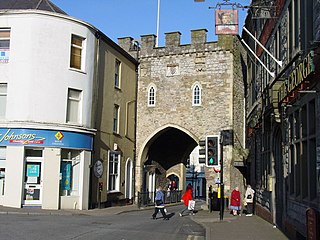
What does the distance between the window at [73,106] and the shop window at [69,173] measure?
5.34ft

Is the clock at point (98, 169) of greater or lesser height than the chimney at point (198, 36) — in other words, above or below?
below

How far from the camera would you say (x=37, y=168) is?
20.9 meters

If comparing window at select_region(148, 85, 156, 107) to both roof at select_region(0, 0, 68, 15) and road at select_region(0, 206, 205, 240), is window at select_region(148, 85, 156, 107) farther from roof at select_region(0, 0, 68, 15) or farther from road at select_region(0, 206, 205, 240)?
road at select_region(0, 206, 205, 240)

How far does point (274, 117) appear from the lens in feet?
46.4

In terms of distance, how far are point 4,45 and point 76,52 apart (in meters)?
3.44

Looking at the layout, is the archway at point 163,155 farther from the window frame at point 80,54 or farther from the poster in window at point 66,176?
Result: the window frame at point 80,54

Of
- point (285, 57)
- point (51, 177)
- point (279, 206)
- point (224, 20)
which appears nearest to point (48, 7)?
point (51, 177)

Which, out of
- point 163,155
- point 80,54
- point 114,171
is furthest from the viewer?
point 163,155

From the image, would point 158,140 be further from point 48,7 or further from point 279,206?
point 279,206

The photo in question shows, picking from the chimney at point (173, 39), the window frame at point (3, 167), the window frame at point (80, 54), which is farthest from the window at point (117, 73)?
the window frame at point (3, 167)

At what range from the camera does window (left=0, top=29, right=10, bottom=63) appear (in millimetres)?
21297

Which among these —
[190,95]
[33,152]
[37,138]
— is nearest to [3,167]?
[33,152]

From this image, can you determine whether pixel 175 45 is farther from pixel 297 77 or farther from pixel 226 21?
pixel 297 77

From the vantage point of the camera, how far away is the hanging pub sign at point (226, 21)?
1422 centimetres
